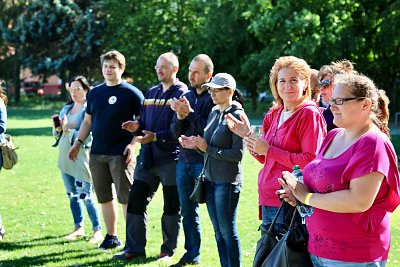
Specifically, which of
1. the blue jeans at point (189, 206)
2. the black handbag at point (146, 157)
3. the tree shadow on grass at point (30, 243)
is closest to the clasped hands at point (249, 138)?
the blue jeans at point (189, 206)

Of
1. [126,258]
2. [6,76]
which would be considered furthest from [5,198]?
[6,76]

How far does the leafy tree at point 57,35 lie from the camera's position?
47719mm

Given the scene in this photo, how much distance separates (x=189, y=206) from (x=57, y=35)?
45.1 metres

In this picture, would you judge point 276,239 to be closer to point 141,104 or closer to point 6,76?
point 141,104

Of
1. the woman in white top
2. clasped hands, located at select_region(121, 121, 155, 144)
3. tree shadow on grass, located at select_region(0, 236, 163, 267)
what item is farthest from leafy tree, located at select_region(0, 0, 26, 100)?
clasped hands, located at select_region(121, 121, 155, 144)

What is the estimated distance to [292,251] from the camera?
3.39m

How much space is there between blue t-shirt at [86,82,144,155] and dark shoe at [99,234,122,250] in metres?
1.13

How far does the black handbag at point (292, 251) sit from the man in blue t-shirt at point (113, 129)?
141 inches

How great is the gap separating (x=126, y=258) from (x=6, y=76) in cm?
4941

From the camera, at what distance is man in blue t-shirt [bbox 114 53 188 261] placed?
21.1 ft

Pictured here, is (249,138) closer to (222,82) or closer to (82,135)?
(222,82)

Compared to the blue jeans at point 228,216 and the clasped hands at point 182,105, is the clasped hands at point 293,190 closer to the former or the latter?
the blue jeans at point 228,216

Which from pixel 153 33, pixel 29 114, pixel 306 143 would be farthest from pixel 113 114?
pixel 29 114

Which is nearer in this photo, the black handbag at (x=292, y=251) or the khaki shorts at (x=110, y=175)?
the black handbag at (x=292, y=251)
